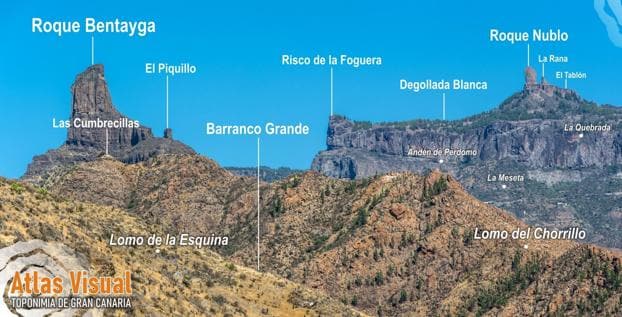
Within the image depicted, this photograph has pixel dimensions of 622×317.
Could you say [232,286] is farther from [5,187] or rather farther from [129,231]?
[5,187]

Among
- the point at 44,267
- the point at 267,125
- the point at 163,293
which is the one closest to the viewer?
the point at 44,267

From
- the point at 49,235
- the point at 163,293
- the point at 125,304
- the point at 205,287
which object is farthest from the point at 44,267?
the point at 205,287

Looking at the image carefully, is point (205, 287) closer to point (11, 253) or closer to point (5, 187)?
point (5, 187)

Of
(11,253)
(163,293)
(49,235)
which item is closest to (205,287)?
(163,293)

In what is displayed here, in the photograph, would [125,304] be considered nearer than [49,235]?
Yes

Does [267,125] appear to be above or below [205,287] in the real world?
above

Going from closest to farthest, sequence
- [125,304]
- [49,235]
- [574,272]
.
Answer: [125,304] < [49,235] < [574,272]
